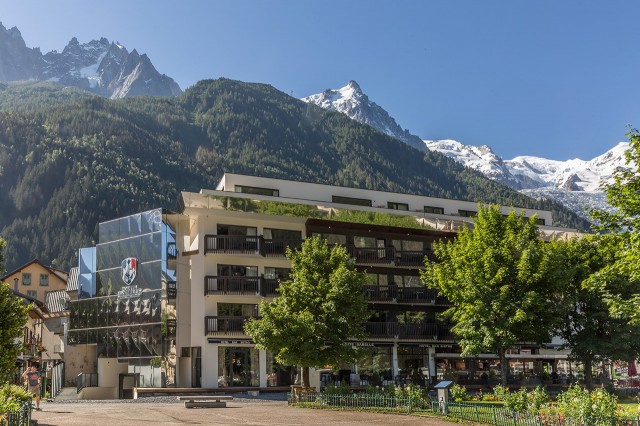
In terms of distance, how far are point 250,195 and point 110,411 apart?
2718 centimetres

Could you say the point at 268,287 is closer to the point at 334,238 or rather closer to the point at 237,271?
the point at 237,271

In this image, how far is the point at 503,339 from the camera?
47.8 m

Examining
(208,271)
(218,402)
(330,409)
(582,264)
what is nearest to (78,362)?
(208,271)

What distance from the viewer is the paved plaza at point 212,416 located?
29.4 m

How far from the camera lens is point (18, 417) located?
2191 cm

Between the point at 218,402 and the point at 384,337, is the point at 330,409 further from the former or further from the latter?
the point at 384,337

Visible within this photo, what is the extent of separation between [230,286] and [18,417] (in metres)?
33.2

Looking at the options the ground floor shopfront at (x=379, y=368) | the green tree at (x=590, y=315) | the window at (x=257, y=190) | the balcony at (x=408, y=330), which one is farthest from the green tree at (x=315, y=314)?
the window at (x=257, y=190)

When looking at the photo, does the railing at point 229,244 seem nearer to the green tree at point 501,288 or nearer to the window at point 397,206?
the green tree at point 501,288

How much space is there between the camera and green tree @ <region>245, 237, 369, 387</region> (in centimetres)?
4175

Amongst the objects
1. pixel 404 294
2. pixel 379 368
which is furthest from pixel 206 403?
pixel 404 294

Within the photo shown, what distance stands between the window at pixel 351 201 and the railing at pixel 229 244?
40.7ft

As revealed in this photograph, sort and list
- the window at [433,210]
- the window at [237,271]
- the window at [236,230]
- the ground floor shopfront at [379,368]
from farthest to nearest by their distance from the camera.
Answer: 1. the window at [433,210]
2. the window at [236,230]
3. the window at [237,271]
4. the ground floor shopfront at [379,368]

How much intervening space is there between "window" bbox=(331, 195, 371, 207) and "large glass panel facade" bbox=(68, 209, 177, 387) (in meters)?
15.9
